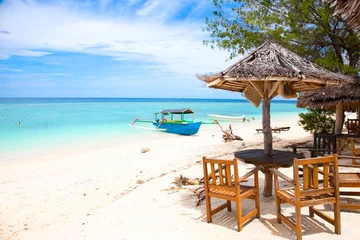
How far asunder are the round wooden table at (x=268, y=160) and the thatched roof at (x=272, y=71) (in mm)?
1121

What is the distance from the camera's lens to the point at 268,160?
4059 millimetres

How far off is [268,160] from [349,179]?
1.01 meters

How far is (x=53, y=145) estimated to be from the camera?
48.9 ft

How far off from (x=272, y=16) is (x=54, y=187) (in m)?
7.13

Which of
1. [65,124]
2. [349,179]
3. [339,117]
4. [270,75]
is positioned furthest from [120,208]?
[65,124]

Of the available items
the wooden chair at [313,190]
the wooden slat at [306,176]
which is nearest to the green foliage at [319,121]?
the wooden chair at [313,190]

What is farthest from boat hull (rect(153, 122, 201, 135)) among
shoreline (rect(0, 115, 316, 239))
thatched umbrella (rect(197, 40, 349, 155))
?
thatched umbrella (rect(197, 40, 349, 155))

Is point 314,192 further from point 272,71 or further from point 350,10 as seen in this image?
point 350,10

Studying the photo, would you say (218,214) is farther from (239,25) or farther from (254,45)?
(239,25)

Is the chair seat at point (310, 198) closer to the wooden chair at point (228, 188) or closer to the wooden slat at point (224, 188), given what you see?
the wooden chair at point (228, 188)

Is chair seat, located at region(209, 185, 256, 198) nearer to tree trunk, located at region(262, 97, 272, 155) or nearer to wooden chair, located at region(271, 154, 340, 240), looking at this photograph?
wooden chair, located at region(271, 154, 340, 240)

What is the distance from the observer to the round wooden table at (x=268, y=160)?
3.92m

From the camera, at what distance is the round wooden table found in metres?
3.92

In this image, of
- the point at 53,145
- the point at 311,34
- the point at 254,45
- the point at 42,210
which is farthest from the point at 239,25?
the point at 53,145
